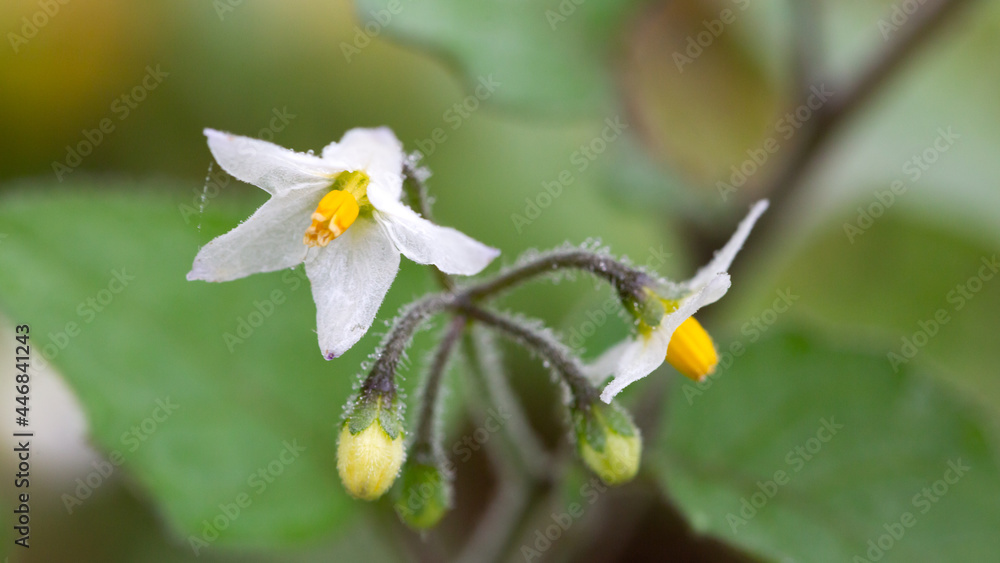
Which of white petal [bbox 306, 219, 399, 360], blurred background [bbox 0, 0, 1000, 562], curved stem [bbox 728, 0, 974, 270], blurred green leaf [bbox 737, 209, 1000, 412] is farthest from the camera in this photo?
blurred green leaf [bbox 737, 209, 1000, 412]

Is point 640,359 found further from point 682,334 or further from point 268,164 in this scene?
point 268,164

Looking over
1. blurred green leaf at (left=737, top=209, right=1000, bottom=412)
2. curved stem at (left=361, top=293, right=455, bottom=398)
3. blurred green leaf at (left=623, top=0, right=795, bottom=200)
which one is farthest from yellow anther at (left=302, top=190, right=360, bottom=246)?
blurred green leaf at (left=737, top=209, right=1000, bottom=412)

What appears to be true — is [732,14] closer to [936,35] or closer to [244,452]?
[936,35]

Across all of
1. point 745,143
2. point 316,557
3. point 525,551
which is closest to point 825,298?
point 745,143

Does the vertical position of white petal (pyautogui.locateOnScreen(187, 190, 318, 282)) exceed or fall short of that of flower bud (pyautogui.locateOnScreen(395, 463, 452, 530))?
it exceeds it

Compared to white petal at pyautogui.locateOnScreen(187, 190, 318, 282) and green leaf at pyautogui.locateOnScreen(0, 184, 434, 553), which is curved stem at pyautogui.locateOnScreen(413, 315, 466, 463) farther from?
green leaf at pyautogui.locateOnScreen(0, 184, 434, 553)

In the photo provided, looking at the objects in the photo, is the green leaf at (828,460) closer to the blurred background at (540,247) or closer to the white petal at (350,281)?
the blurred background at (540,247)
